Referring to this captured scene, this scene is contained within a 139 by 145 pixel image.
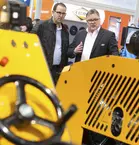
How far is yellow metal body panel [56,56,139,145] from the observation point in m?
2.98

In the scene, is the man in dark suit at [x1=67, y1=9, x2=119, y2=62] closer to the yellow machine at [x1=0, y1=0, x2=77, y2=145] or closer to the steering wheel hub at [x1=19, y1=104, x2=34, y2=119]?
the yellow machine at [x1=0, y1=0, x2=77, y2=145]

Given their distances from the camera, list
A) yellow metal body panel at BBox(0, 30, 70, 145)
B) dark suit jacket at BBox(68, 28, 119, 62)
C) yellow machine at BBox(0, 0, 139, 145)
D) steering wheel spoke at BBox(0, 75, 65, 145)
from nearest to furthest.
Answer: steering wheel spoke at BBox(0, 75, 65, 145), yellow machine at BBox(0, 0, 139, 145), yellow metal body panel at BBox(0, 30, 70, 145), dark suit jacket at BBox(68, 28, 119, 62)

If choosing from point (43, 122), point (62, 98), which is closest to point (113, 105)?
point (62, 98)

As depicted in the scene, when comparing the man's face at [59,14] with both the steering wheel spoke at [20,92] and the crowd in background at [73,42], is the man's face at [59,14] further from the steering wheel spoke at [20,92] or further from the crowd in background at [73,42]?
the steering wheel spoke at [20,92]

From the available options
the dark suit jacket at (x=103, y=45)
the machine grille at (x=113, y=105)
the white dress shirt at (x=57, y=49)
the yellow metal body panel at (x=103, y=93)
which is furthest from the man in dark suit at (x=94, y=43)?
the machine grille at (x=113, y=105)

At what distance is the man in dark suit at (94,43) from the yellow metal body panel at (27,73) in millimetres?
2122

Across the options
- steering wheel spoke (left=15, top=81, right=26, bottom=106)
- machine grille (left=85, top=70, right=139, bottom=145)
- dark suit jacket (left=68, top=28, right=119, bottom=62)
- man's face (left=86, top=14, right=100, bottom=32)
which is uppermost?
man's face (left=86, top=14, right=100, bottom=32)

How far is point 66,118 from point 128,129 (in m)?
1.22

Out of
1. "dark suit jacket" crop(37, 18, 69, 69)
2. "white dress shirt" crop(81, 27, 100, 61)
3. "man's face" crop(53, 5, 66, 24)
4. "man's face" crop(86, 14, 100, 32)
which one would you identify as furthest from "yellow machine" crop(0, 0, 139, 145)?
"man's face" crop(53, 5, 66, 24)

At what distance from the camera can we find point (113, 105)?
3082 mm

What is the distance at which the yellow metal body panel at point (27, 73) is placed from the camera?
2.18m

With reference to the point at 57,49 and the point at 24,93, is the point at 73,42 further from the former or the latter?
the point at 24,93

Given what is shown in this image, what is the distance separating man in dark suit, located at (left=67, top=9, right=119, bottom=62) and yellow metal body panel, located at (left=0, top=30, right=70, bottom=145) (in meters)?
2.12

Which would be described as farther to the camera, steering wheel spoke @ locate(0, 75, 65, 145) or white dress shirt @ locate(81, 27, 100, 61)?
white dress shirt @ locate(81, 27, 100, 61)
